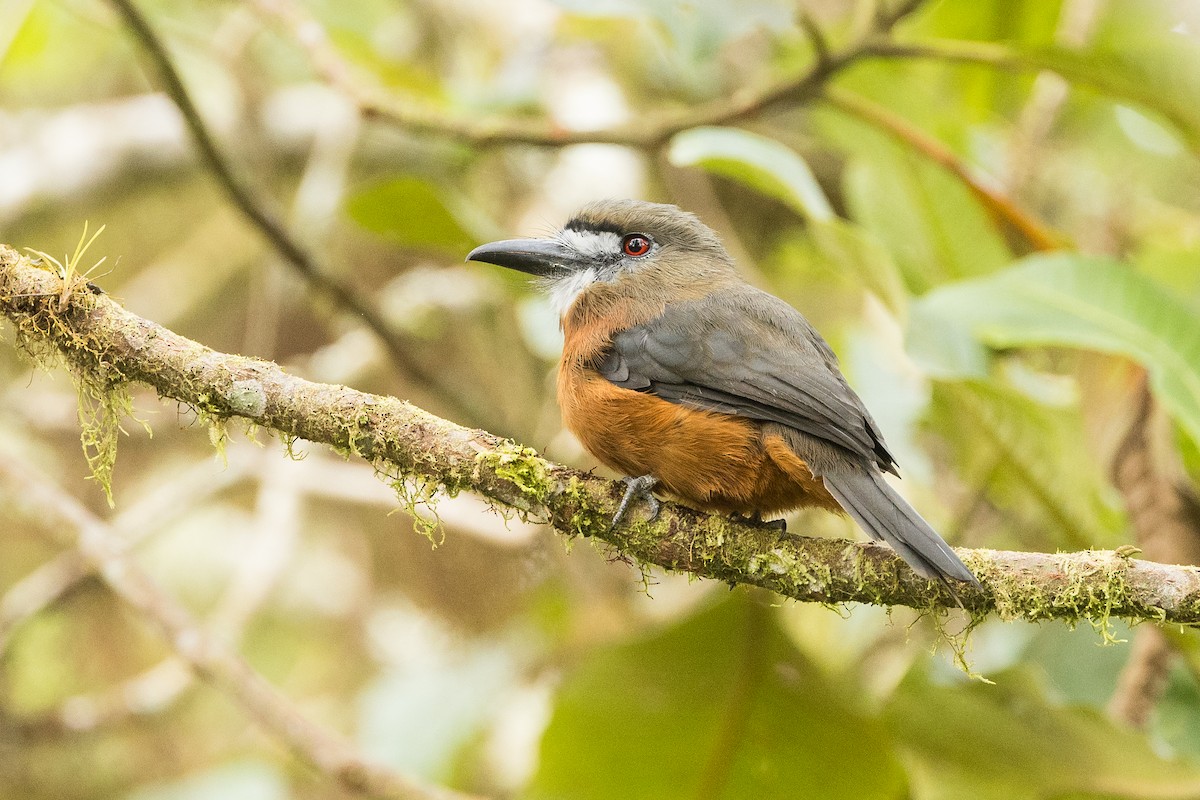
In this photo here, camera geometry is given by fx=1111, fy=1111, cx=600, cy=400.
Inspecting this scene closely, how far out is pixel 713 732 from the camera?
2787 mm

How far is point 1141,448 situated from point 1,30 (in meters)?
3.74

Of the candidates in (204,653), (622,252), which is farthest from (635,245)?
(204,653)

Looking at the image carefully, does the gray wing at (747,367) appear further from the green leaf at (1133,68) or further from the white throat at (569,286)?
the green leaf at (1133,68)

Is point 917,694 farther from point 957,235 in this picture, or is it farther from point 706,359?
point 957,235

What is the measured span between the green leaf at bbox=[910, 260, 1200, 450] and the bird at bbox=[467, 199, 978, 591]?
369mm

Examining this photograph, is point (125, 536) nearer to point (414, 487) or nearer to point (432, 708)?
point (432, 708)

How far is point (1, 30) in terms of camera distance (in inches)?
141

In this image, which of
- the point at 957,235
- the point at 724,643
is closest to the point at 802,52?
the point at 957,235

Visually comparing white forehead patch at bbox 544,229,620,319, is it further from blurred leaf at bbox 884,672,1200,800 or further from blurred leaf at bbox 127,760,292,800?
blurred leaf at bbox 127,760,292,800

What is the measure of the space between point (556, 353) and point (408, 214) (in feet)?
2.67

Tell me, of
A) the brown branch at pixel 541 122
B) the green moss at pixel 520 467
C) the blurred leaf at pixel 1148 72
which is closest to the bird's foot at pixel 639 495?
the green moss at pixel 520 467

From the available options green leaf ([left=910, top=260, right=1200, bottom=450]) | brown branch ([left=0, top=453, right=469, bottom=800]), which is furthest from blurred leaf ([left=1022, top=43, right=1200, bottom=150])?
brown branch ([left=0, top=453, right=469, bottom=800])

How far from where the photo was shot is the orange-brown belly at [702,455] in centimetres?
224

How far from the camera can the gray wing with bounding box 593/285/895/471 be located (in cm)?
224
